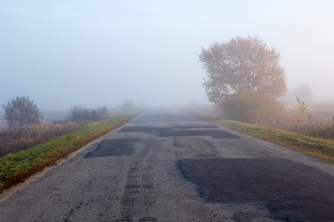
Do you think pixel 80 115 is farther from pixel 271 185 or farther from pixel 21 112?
pixel 271 185

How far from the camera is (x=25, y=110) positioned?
1618 inches

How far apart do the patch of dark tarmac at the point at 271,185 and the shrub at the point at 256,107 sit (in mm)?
25596

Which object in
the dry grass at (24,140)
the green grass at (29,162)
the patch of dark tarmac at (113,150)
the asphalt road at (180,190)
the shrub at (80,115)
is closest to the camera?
the asphalt road at (180,190)

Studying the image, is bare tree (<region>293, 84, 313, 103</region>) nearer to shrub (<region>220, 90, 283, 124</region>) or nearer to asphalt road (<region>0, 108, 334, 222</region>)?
shrub (<region>220, 90, 283, 124</region>)

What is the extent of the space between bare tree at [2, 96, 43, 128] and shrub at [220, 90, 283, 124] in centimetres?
2261

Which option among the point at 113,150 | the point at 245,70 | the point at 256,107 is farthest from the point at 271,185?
the point at 245,70

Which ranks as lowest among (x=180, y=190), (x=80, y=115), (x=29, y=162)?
(x=180, y=190)

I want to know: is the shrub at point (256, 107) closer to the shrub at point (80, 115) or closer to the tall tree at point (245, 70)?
the tall tree at point (245, 70)

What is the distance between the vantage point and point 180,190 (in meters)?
7.96

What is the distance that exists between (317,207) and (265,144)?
9205 mm

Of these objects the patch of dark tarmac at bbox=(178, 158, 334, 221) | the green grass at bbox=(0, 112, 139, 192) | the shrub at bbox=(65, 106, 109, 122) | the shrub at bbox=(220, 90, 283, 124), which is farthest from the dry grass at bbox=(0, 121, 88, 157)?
the shrub at bbox=(220, 90, 283, 124)

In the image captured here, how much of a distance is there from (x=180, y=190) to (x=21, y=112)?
3710 cm

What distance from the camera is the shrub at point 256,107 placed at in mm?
36562

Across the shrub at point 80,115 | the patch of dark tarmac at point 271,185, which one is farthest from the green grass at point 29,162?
the shrub at point 80,115
